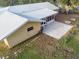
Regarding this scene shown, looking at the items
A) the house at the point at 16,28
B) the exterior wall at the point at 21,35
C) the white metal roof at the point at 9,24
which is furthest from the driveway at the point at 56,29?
the white metal roof at the point at 9,24

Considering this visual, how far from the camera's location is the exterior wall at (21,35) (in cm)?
1492

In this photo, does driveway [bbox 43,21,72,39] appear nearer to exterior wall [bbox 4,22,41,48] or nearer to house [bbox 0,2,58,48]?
house [bbox 0,2,58,48]

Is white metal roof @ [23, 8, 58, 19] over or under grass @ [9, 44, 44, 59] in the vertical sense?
over

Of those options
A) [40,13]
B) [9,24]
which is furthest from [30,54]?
[40,13]

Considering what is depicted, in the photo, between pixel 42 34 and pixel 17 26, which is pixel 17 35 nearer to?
pixel 17 26

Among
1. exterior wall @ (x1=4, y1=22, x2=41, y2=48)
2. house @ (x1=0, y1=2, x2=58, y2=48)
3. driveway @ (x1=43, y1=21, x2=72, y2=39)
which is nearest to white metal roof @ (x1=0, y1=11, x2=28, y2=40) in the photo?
house @ (x1=0, y1=2, x2=58, y2=48)

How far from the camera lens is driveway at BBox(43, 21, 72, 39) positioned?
58.7ft

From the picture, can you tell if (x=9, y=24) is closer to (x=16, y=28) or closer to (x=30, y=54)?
(x=16, y=28)

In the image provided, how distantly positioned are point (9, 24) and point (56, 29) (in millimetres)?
7738

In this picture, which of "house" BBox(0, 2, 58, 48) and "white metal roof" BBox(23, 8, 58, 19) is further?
"white metal roof" BBox(23, 8, 58, 19)

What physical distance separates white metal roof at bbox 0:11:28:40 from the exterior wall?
872 millimetres

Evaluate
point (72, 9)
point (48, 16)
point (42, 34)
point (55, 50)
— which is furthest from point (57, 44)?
point (72, 9)

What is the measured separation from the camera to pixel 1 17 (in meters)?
17.3

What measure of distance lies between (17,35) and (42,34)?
14.3 feet
